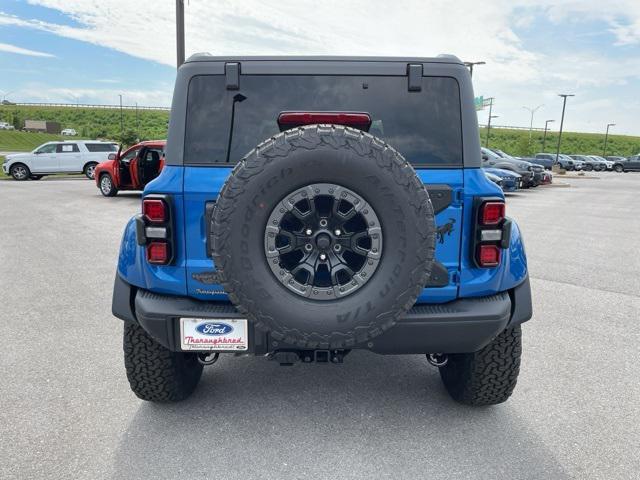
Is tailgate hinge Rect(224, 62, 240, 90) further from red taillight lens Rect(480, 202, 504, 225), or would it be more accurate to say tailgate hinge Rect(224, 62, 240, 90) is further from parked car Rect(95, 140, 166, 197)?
parked car Rect(95, 140, 166, 197)

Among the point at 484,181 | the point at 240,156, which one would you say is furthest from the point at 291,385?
the point at 484,181

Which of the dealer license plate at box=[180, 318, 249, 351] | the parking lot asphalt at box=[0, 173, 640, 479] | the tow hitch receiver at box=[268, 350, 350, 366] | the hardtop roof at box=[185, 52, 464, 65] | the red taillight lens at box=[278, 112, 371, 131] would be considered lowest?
the parking lot asphalt at box=[0, 173, 640, 479]

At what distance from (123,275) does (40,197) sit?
14.5 meters

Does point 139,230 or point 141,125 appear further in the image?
point 141,125

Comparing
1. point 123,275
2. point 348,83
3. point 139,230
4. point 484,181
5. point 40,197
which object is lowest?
point 40,197

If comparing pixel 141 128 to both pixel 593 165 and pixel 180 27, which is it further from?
pixel 180 27

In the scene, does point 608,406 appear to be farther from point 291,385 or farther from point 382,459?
point 291,385

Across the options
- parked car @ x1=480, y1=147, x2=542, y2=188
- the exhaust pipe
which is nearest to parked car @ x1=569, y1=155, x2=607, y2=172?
parked car @ x1=480, y1=147, x2=542, y2=188

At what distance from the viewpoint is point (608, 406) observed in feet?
10.4

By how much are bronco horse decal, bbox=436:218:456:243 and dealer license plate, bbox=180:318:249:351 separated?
1075 millimetres

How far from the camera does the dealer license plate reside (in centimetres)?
250

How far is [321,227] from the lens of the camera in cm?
225

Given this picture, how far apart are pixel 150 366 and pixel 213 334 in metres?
0.69

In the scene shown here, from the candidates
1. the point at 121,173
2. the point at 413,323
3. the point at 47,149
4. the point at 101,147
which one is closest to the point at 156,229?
the point at 413,323
